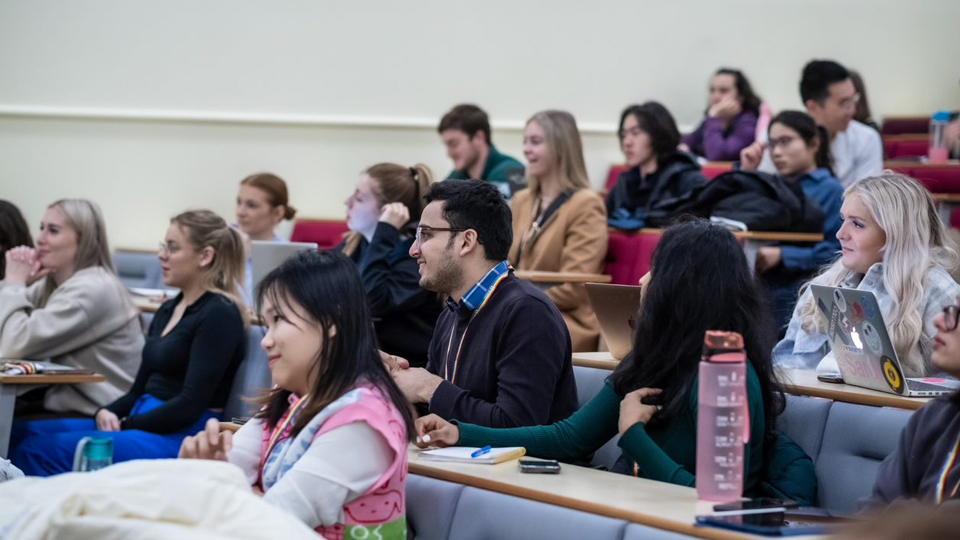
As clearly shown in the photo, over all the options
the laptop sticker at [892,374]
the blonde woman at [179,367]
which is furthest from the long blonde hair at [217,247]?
the laptop sticker at [892,374]

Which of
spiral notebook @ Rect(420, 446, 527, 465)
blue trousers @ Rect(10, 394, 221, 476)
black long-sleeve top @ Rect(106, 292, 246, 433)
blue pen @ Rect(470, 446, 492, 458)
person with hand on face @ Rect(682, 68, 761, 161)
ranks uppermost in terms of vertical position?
person with hand on face @ Rect(682, 68, 761, 161)

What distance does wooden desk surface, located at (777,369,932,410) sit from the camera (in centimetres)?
243

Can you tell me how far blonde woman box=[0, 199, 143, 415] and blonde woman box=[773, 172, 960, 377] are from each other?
2.52 metres

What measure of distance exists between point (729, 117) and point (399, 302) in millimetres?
3641

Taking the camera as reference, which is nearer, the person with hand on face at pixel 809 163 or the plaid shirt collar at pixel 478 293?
the plaid shirt collar at pixel 478 293

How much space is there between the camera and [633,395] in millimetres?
2387

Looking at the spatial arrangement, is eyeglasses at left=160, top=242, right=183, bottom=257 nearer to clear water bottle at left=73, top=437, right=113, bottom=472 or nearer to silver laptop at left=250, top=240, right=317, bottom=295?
silver laptop at left=250, top=240, right=317, bottom=295

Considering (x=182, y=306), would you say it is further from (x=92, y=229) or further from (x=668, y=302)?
(x=668, y=302)

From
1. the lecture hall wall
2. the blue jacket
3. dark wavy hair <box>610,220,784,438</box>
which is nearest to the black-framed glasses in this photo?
dark wavy hair <box>610,220,784,438</box>

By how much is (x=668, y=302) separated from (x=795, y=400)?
0.39m

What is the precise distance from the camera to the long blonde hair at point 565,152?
5086mm

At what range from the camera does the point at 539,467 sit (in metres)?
2.26

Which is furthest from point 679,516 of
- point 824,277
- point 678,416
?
point 824,277

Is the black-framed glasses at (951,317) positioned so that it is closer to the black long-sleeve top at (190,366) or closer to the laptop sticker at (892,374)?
the laptop sticker at (892,374)
